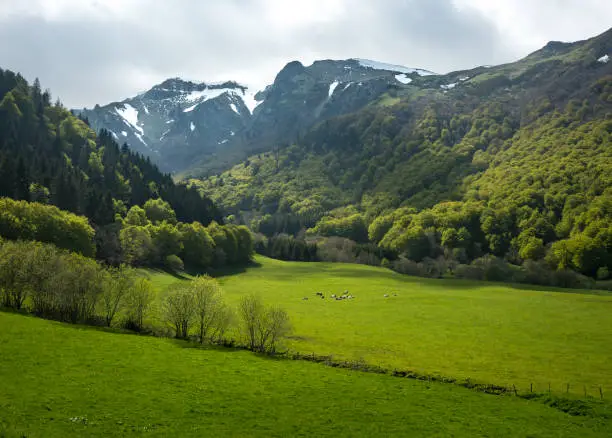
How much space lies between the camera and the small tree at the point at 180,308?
6862 centimetres

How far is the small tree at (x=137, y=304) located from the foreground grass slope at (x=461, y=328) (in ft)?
73.2

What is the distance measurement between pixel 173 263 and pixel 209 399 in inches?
4286

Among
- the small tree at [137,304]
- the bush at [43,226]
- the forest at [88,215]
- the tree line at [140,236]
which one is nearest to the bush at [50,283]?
the small tree at [137,304]

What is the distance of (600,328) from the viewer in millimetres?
82125

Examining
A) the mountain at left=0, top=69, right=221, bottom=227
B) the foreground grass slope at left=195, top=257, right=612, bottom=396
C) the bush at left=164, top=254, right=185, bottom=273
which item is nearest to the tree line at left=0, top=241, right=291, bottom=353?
the foreground grass slope at left=195, top=257, right=612, bottom=396

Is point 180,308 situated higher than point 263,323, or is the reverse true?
point 180,308

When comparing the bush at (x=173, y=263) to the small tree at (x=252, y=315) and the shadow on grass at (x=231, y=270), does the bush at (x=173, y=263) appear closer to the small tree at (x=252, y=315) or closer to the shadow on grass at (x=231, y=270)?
the shadow on grass at (x=231, y=270)

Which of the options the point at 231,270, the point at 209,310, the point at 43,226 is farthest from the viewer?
the point at 231,270

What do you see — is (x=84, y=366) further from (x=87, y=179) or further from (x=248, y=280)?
(x=87, y=179)

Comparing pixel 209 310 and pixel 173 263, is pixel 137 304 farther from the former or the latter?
pixel 173 263

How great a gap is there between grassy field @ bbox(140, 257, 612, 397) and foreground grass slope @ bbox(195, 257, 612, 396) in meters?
0.16

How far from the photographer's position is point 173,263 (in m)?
148

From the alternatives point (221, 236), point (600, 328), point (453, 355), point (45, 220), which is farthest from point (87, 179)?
point (600, 328)

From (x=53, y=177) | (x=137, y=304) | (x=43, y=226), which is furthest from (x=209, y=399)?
(x=53, y=177)
